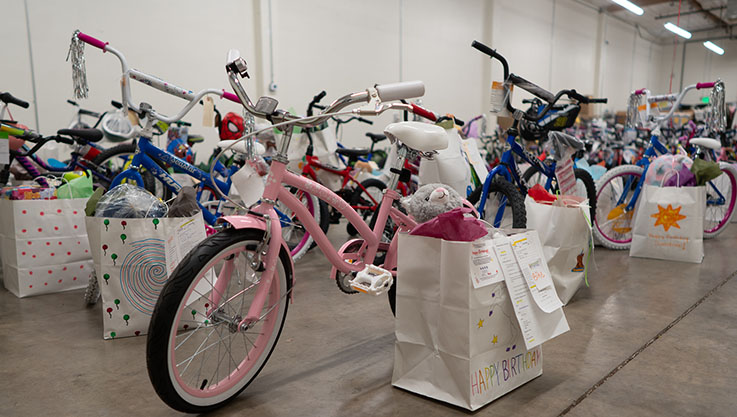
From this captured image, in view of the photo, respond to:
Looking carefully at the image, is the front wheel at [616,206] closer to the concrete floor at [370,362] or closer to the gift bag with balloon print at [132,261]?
the concrete floor at [370,362]

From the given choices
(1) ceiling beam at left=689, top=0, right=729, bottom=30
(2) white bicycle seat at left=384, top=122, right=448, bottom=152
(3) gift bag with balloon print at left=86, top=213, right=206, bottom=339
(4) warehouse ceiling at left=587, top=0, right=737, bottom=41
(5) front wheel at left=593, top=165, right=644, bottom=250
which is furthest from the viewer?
(1) ceiling beam at left=689, top=0, right=729, bottom=30

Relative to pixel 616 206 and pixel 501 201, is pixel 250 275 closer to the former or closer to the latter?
pixel 501 201

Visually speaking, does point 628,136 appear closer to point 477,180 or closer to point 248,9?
point 477,180

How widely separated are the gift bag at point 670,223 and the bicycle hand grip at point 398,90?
2327 mm

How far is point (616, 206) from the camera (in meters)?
3.36

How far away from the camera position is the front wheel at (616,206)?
131 inches

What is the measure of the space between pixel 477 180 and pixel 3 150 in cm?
261

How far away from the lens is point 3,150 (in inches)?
100

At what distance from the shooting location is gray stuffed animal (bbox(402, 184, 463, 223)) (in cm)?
164

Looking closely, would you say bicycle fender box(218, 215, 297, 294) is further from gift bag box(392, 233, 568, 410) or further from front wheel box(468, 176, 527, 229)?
front wheel box(468, 176, 527, 229)

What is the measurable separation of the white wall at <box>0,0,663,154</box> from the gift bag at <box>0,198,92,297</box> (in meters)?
1.91

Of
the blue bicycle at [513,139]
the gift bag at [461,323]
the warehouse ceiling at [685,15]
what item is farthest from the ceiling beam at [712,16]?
the gift bag at [461,323]

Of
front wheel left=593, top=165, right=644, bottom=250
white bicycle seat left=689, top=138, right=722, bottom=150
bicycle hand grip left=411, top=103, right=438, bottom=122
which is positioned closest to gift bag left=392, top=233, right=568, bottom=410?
bicycle hand grip left=411, top=103, right=438, bottom=122

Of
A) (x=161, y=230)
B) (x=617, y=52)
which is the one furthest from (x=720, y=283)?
(x=617, y=52)
